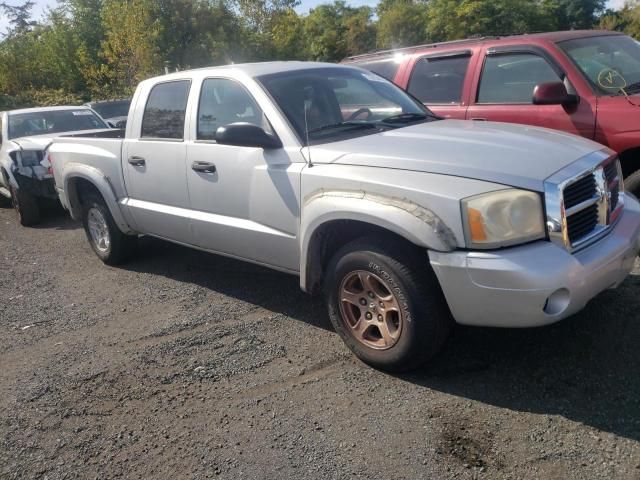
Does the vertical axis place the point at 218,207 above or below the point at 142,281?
above

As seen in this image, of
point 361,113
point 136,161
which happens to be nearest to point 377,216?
A: point 361,113

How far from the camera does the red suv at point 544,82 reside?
16.8 feet

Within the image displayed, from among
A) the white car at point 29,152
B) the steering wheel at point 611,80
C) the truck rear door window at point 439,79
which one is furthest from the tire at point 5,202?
the steering wheel at point 611,80

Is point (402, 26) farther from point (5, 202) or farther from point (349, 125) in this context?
point (349, 125)

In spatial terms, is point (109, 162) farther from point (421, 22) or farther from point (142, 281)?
point (421, 22)

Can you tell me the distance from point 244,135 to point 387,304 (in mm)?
1390

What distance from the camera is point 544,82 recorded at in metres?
5.53

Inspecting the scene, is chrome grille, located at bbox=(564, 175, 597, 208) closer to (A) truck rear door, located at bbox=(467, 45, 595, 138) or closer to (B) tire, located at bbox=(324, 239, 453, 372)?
(B) tire, located at bbox=(324, 239, 453, 372)

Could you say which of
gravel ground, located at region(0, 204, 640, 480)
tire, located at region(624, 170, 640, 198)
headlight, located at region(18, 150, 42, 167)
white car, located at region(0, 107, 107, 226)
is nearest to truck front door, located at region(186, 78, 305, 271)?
gravel ground, located at region(0, 204, 640, 480)

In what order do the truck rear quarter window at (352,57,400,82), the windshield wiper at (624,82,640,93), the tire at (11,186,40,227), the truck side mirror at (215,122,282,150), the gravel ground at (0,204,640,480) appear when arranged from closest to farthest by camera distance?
the gravel ground at (0,204,640,480) < the truck side mirror at (215,122,282,150) < the windshield wiper at (624,82,640,93) < the truck rear quarter window at (352,57,400,82) < the tire at (11,186,40,227)

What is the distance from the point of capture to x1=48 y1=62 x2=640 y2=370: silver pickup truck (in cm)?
303

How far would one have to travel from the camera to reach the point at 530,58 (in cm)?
570

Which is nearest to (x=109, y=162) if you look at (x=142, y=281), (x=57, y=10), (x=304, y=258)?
(x=142, y=281)

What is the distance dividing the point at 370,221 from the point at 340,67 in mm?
1979
